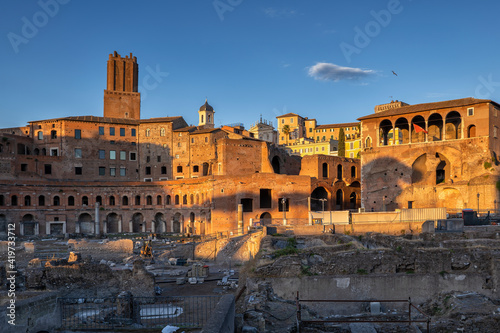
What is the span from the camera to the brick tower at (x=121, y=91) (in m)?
77.8

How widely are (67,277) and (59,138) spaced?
51.4m

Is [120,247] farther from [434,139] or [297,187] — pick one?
[434,139]

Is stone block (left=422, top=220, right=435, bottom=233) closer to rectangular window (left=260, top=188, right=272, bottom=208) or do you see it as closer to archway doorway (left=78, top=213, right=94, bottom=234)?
rectangular window (left=260, top=188, right=272, bottom=208)

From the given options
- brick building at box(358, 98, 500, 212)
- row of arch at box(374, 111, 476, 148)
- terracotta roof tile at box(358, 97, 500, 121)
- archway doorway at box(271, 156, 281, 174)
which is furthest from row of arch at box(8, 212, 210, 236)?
terracotta roof tile at box(358, 97, 500, 121)

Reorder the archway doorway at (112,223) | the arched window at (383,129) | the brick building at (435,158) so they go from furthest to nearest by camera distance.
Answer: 1. the archway doorway at (112,223)
2. the arched window at (383,129)
3. the brick building at (435,158)

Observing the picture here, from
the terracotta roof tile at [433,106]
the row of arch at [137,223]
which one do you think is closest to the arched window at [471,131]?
the terracotta roof tile at [433,106]

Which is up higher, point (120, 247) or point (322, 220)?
point (322, 220)

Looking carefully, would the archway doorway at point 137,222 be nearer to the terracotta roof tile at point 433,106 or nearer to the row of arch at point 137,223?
the row of arch at point 137,223

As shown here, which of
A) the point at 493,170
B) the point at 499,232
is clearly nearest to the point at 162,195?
the point at 493,170

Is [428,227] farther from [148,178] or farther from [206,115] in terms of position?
[206,115]

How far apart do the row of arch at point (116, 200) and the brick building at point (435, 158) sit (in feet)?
70.1

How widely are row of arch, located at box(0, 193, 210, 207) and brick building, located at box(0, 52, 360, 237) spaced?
14 centimetres

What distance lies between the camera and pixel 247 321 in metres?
11.1

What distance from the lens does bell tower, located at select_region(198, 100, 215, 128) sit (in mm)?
87375
